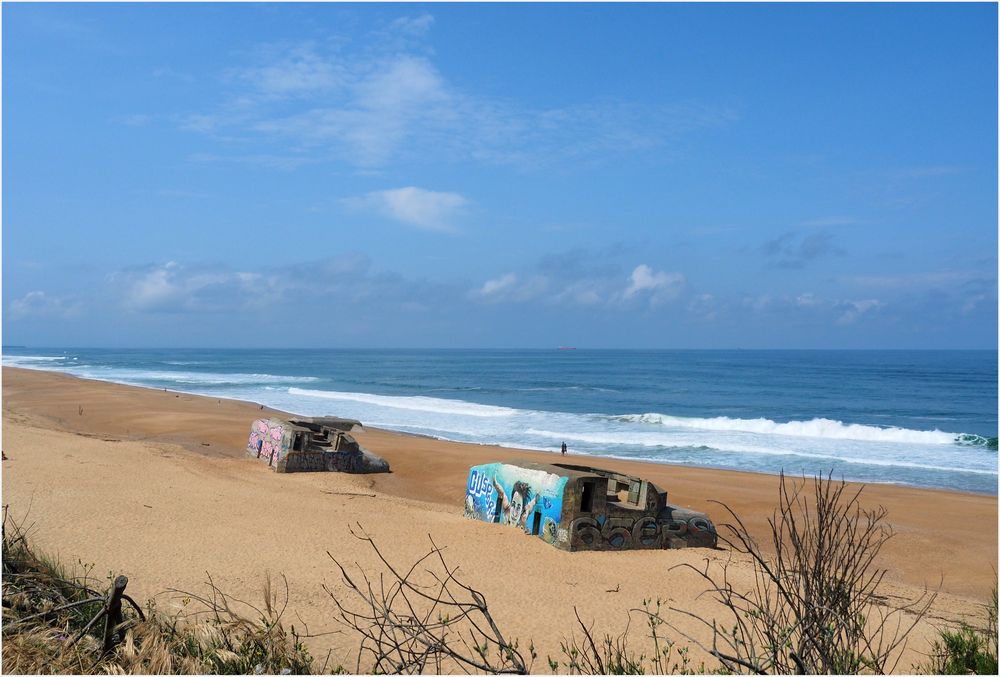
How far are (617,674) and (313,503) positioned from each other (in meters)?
10.8

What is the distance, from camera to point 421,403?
50.2m

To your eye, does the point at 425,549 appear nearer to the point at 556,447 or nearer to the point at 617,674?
the point at 617,674

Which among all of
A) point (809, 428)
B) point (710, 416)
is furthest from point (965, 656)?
point (710, 416)

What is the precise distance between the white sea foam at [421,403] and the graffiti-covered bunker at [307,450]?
2252 cm

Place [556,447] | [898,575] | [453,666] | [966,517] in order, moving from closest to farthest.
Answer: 1. [453,666]
2. [898,575]
3. [966,517]
4. [556,447]

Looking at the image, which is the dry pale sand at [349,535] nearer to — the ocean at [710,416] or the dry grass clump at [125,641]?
the dry grass clump at [125,641]

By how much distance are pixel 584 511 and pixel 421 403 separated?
1497 inches

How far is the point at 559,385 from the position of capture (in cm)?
7106

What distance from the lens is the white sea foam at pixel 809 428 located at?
121 feet

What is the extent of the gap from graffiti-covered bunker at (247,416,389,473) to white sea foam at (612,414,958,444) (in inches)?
959

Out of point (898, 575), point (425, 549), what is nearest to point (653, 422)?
point (898, 575)

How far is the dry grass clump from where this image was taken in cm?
575

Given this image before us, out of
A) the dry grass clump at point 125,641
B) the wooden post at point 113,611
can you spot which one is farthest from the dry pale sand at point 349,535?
the wooden post at point 113,611

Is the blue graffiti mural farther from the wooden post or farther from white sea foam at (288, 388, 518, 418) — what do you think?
white sea foam at (288, 388, 518, 418)
